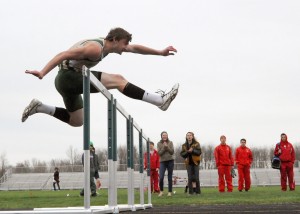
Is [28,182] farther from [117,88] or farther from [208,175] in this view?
[117,88]

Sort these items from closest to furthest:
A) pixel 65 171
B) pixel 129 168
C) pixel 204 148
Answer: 1. pixel 129 168
2. pixel 65 171
3. pixel 204 148

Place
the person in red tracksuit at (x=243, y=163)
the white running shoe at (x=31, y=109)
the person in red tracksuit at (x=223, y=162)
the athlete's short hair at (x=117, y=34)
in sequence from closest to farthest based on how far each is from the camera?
1. the athlete's short hair at (x=117, y=34)
2. the white running shoe at (x=31, y=109)
3. the person in red tracksuit at (x=223, y=162)
4. the person in red tracksuit at (x=243, y=163)

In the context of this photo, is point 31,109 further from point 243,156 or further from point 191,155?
point 243,156

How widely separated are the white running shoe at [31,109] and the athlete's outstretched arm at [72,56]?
1557 millimetres

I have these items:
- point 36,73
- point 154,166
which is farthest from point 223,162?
point 36,73

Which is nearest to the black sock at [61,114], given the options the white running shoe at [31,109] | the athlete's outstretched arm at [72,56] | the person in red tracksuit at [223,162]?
the white running shoe at [31,109]

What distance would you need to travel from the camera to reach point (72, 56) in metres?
5.66

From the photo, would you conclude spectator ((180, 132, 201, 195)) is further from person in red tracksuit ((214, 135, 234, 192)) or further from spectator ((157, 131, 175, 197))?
person in red tracksuit ((214, 135, 234, 192))

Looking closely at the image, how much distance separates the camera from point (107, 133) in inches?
258

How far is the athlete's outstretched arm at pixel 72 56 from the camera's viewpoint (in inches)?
214

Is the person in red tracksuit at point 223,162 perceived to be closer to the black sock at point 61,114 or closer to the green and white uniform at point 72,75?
the black sock at point 61,114

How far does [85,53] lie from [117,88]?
3.21ft

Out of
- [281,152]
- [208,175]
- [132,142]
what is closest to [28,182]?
[208,175]

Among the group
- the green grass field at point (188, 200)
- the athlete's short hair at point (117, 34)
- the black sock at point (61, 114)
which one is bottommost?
the green grass field at point (188, 200)
